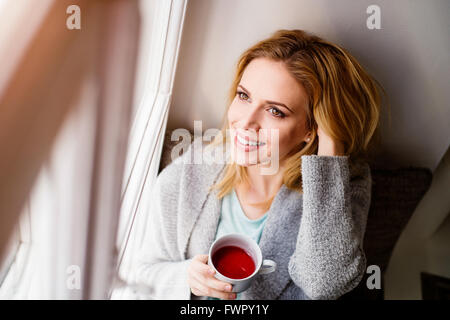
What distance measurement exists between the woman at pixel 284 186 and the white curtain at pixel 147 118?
0.03 meters

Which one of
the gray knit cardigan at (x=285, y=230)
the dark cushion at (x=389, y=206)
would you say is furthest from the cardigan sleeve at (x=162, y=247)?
the dark cushion at (x=389, y=206)

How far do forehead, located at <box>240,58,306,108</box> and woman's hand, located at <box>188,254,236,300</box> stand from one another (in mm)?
271

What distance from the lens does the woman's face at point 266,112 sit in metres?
0.42

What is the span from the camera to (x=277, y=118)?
0.43 m

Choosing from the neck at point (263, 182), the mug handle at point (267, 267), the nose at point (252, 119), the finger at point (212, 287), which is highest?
the nose at point (252, 119)

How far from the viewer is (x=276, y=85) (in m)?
0.42

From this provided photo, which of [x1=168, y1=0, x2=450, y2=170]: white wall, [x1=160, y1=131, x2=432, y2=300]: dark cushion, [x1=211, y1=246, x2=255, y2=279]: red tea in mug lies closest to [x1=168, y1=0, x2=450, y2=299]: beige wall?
[x1=168, y1=0, x2=450, y2=170]: white wall

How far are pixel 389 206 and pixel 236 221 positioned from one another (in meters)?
0.35

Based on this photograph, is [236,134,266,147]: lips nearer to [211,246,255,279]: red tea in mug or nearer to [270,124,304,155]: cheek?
[270,124,304,155]: cheek

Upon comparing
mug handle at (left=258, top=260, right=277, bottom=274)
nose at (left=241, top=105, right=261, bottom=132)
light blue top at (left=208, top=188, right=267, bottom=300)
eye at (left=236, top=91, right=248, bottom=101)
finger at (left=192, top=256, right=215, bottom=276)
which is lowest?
finger at (left=192, top=256, right=215, bottom=276)

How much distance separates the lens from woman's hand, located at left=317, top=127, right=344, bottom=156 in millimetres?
453

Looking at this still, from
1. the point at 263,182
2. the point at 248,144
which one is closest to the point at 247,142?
the point at 248,144

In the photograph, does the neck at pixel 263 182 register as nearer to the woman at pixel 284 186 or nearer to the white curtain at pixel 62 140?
the woman at pixel 284 186
